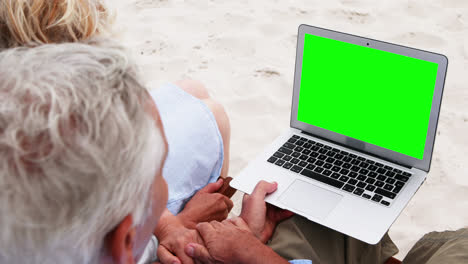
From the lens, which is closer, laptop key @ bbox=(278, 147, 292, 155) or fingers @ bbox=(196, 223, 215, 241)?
fingers @ bbox=(196, 223, 215, 241)

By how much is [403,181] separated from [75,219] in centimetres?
100

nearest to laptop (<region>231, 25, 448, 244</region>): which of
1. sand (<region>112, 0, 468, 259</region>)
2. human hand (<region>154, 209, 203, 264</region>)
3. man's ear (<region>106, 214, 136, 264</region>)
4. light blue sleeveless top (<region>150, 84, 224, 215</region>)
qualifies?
light blue sleeveless top (<region>150, 84, 224, 215</region>)

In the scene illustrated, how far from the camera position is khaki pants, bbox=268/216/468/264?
118 centimetres

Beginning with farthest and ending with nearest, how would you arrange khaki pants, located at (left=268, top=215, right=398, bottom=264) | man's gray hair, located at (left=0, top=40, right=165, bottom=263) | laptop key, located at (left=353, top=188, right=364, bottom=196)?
laptop key, located at (left=353, top=188, right=364, bottom=196), khaki pants, located at (left=268, top=215, right=398, bottom=264), man's gray hair, located at (left=0, top=40, right=165, bottom=263)

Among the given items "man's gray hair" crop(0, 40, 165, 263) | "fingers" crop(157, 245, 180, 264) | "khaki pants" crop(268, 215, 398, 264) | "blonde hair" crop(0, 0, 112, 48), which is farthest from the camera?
"khaki pants" crop(268, 215, 398, 264)

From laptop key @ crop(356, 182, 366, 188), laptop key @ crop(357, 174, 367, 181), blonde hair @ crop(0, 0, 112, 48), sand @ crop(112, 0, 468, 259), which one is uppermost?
blonde hair @ crop(0, 0, 112, 48)

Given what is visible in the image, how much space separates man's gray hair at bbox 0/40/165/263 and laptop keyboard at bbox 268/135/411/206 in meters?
0.83

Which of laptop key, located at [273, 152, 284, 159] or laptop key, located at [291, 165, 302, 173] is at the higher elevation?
laptop key, located at [273, 152, 284, 159]

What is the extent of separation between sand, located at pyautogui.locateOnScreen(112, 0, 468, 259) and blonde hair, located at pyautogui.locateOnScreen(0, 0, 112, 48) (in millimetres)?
982

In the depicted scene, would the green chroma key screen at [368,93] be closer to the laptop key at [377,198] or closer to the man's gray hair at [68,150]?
the laptop key at [377,198]

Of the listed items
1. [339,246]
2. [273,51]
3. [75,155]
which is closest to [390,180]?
[339,246]

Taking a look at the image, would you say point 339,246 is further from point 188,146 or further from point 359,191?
point 188,146

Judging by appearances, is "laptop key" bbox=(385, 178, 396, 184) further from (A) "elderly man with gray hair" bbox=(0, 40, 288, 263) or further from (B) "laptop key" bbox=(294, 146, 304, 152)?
(A) "elderly man with gray hair" bbox=(0, 40, 288, 263)

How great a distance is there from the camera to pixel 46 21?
1.04 metres
